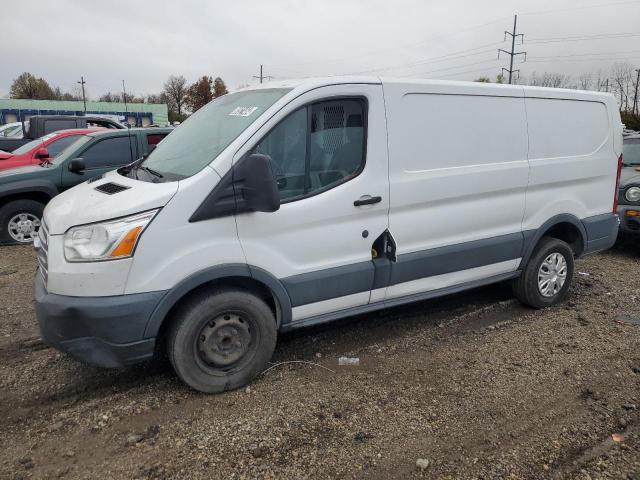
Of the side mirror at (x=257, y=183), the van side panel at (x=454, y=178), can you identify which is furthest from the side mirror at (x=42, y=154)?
the van side panel at (x=454, y=178)

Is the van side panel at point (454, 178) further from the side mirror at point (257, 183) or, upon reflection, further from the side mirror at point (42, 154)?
the side mirror at point (42, 154)

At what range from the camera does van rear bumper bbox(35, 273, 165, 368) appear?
3.08 m

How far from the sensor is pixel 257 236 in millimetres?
3457

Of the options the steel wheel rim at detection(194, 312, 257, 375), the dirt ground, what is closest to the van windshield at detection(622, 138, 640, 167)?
the dirt ground

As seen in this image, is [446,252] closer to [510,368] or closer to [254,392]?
[510,368]

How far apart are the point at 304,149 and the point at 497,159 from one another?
1.87 meters

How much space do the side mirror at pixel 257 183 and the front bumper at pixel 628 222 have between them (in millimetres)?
5816

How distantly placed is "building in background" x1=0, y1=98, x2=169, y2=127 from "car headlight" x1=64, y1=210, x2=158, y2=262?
5725 centimetres

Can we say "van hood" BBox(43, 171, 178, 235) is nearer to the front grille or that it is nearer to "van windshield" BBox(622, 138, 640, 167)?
the front grille

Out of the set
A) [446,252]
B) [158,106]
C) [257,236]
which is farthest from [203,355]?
[158,106]

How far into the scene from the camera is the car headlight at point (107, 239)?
10.1 ft

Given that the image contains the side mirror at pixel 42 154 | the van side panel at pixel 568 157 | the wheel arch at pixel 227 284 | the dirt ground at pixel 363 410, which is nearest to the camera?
the dirt ground at pixel 363 410

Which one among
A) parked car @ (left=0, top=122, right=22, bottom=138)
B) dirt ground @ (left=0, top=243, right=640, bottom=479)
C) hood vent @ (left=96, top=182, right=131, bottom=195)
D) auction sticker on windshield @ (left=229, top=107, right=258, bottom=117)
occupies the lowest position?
dirt ground @ (left=0, top=243, right=640, bottom=479)

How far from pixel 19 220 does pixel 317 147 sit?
5926 mm
